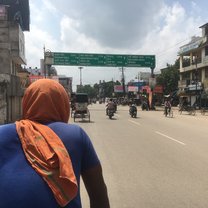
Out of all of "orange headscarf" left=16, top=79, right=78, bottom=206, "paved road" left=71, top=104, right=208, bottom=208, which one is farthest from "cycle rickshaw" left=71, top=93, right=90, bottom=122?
"orange headscarf" left=16, top=79, right=78, bottom=206

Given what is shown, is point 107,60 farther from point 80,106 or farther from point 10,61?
point 80,106

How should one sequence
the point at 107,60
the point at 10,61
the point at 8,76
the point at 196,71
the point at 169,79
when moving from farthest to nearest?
the point at 169,79
the point at 196,71
the point at 107,60
the point at 10,61
the point at 8,76

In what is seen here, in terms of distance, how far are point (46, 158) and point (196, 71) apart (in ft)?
193

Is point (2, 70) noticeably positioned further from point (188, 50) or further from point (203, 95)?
point (188, 50)

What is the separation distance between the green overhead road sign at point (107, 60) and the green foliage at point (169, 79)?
83.7 ft

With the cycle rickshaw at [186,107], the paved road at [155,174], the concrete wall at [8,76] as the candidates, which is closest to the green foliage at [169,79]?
the cycle rickshaw at [186,107]

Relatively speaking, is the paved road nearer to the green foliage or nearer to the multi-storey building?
the multi-storey building

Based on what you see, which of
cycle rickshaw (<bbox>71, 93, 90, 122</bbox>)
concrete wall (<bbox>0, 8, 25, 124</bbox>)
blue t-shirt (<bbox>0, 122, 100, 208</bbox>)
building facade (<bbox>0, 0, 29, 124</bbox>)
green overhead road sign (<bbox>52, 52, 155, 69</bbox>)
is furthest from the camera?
green overhead road sign (<bbox>52, 52, 155, 69</bbox>)

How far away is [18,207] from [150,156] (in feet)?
33.6

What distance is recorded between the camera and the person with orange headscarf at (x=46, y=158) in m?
2.29

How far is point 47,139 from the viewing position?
2422 millimetres

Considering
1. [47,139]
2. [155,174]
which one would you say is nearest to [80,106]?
[155,174]

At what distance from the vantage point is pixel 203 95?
58.1m

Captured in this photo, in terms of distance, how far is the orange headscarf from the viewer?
2318mm
